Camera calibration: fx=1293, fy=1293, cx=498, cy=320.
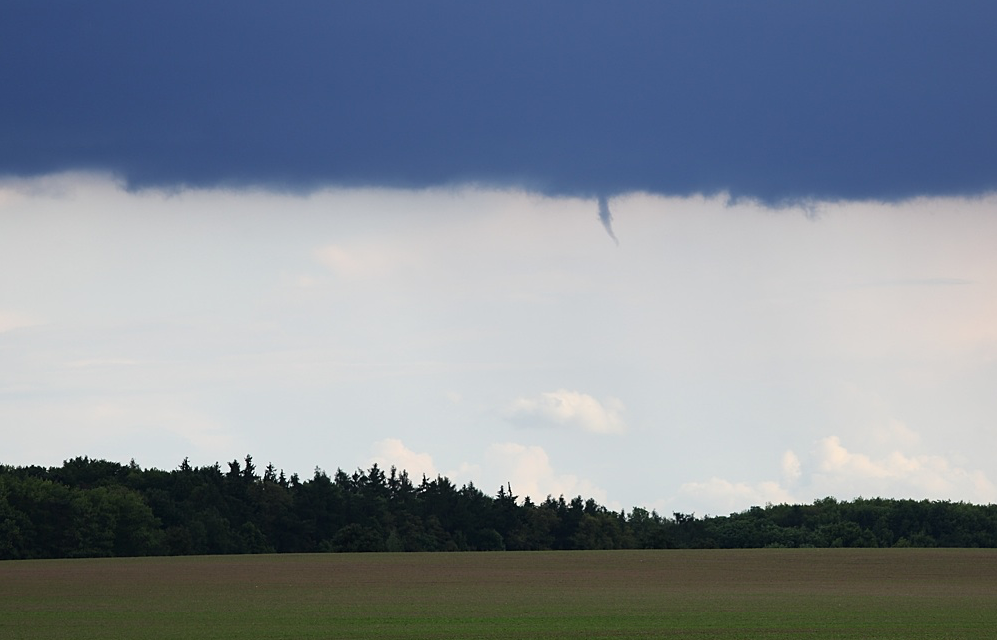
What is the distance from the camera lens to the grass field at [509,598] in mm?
44375

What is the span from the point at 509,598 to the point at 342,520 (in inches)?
4116

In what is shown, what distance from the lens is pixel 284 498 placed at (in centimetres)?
16700

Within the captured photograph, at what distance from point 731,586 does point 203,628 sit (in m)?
40.4

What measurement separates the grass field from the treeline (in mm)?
23285

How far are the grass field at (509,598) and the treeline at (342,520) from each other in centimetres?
2329

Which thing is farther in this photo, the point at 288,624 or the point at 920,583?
the point at 920,583

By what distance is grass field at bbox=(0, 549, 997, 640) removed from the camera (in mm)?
44375

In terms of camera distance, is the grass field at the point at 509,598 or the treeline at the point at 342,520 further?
the treeline at the point at 342,520

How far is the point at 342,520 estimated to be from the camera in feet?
543

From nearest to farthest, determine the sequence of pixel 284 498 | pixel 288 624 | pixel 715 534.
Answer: pixel 288 624, pixel 284 498, pixel 715 534

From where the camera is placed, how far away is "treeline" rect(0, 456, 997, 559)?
454ft

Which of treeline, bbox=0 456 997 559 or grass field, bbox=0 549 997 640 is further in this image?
treeline, bbox=0 456 997 559

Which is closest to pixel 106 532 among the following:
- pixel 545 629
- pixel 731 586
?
pixel 731 586

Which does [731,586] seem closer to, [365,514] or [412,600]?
[412,600]
